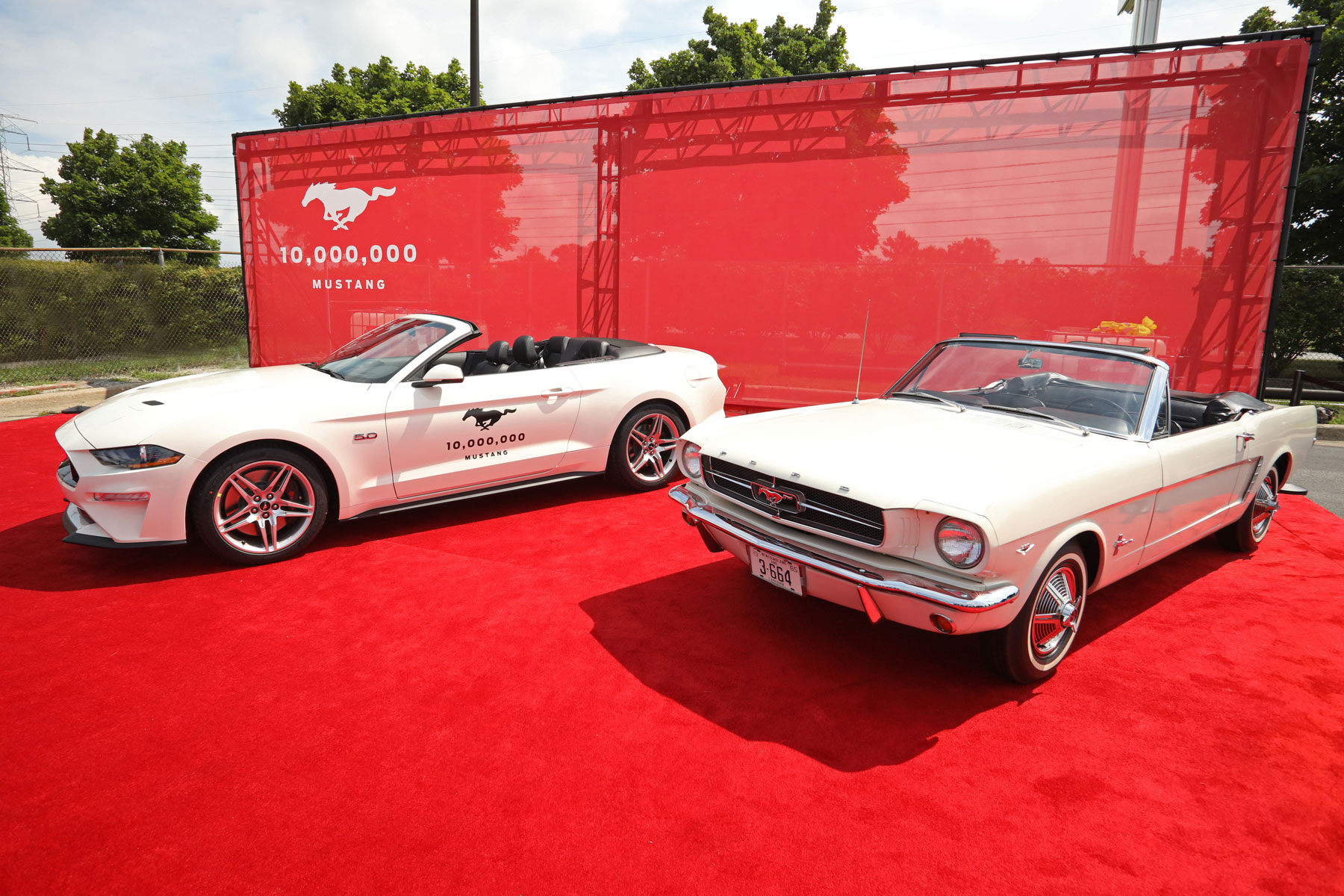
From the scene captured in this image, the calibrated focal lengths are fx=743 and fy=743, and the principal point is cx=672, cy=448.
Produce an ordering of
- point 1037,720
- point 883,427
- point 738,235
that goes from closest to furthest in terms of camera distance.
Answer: point 1037,720
point 883,427
point 738,235

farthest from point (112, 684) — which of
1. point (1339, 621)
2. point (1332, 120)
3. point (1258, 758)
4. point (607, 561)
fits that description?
point (1332, 120)

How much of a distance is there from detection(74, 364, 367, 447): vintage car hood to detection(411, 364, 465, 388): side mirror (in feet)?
1.17

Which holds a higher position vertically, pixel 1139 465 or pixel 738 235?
pixel 738 235

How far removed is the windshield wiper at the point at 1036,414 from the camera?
3.58 m

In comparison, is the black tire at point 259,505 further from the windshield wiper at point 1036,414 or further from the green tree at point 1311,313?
the green tree at point 1311,313

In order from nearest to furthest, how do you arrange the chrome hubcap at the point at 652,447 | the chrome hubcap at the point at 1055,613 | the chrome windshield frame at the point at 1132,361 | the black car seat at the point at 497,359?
1. the chrome hubcap at the point at 1055,613
2. the chrome windshield frame at the point at 1132,361
3. the black car seat at the point at 497,359
4. the chrome hubcap at the point at 652,447

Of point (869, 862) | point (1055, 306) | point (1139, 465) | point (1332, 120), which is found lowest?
point (869, 862)

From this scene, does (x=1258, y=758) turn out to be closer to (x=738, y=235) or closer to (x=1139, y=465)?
(x=1139, y=465)

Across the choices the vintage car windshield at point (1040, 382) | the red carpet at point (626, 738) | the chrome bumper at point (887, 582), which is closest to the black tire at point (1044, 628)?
the red carpet at point (626, 738)

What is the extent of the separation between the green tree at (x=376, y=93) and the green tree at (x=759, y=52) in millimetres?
9741

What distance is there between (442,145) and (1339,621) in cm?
1105

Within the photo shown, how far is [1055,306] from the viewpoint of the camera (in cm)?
816

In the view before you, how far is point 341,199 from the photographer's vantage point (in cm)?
1156

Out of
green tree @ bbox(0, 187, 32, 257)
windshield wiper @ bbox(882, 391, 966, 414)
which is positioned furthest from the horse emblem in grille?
green tree @ bbox(0, 187, 32, 257)
